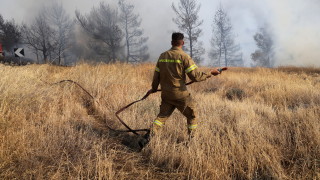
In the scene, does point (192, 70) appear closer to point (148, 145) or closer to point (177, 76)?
point (177, 76)

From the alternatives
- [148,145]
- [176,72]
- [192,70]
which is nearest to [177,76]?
[176,72]

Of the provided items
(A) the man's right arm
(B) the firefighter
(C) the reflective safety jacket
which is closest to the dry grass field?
(B) the firefighter

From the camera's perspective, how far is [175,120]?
4.06 metres

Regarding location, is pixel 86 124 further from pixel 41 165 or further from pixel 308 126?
pixel 308 126

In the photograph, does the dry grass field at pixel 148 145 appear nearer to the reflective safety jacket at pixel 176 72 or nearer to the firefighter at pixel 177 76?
the firefighter at pixel 177 76

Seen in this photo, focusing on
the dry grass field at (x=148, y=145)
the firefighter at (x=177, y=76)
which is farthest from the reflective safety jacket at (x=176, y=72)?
the dry grass field at (x=148, y=145)

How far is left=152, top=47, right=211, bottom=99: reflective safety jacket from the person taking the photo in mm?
2936

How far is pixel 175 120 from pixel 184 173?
5.32ft

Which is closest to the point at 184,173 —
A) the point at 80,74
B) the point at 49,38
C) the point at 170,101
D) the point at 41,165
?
the point at 170,101

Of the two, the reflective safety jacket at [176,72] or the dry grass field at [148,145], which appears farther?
the reflective safety jacket at [176,72]

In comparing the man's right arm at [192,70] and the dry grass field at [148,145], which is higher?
the man's right arm at [192,70]

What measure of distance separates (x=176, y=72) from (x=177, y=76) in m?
0.06

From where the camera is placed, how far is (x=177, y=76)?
3020mm

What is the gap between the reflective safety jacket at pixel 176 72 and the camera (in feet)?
9.63
